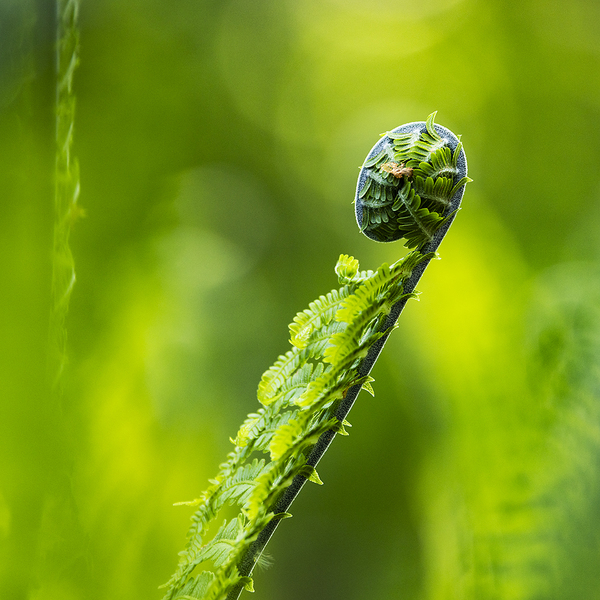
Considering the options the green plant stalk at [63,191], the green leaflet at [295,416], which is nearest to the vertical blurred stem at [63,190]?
the green plant stalk at [63,191]

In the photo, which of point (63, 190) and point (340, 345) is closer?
point (340, 345)

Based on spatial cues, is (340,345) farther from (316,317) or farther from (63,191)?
(63,191)

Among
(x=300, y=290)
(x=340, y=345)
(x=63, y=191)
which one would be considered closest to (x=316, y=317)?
(x=340, y=345)

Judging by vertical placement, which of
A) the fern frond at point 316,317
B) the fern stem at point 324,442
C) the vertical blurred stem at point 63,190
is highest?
the vertical blurred stem at point 63,190

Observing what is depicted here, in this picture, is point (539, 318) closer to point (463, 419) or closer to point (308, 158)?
point (463, 419)

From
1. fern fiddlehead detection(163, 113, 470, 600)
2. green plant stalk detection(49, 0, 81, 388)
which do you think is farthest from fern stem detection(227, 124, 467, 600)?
green plant stalk detection(49, 0, 81, 388)

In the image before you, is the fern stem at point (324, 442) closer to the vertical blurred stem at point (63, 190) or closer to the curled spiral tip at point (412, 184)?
the curled spiral tip at point (412, 184)
